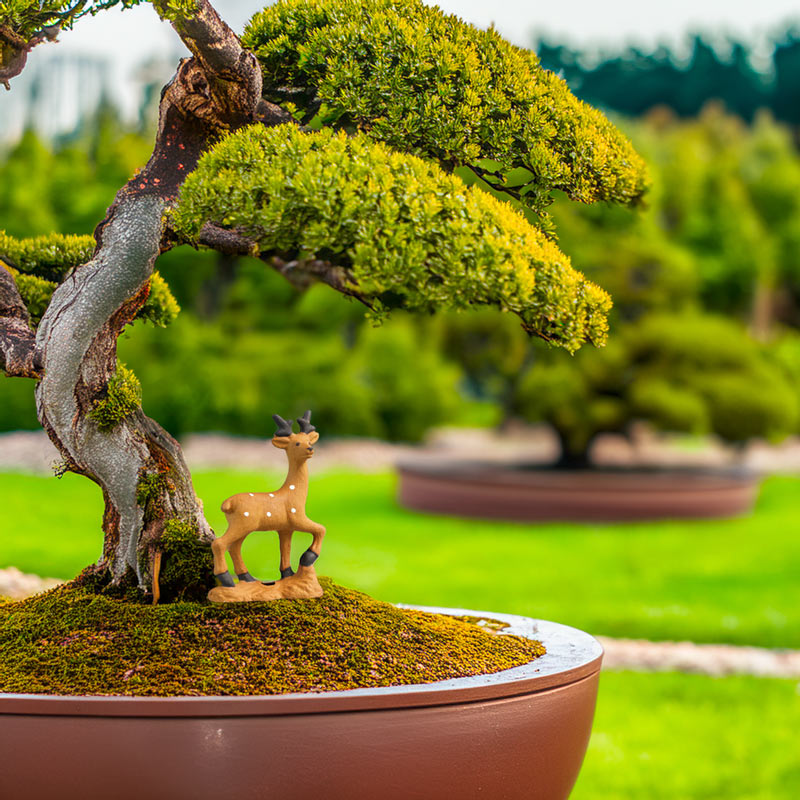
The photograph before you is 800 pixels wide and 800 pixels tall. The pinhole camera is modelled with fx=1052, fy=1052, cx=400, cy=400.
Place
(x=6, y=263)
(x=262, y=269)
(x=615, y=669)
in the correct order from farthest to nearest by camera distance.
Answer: (x=262, y=269) < (x=615, y=669) < (x=6, y=263)

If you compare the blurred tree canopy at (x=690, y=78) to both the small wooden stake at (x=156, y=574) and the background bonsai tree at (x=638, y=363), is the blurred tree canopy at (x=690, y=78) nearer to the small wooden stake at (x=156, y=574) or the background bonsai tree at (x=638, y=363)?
the background bonsai tree at (x=638, y=363)

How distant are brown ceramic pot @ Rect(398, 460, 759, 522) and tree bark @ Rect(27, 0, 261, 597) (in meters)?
6.48

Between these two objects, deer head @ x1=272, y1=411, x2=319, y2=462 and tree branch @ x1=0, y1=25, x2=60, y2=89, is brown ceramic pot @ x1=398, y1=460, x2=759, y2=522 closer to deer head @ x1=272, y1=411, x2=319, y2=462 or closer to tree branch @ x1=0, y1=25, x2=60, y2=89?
deer head @ x1=272, y1=411, x2=319, y2=462

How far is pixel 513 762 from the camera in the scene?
2.12m

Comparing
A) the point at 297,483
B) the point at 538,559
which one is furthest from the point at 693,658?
the point at 297,483

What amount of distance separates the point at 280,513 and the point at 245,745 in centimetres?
61

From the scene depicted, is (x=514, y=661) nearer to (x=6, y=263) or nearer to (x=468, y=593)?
(x=6, y=263)

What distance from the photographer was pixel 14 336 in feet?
8.52

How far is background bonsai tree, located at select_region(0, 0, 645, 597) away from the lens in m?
2.22

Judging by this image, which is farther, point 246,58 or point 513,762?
point 246,58

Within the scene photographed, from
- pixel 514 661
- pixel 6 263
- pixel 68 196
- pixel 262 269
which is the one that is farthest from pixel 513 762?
pixel 68 196

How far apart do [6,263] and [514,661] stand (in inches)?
72.4

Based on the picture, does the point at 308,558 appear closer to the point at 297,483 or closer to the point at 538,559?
the point at 297,483

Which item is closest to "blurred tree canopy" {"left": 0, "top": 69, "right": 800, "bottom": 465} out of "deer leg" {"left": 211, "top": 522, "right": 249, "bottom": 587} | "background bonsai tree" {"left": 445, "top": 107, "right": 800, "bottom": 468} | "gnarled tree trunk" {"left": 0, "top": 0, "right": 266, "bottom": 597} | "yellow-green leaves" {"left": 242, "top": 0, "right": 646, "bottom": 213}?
"background bonsai tree" {"left": 445, "top": 107, "right": 800, "bottom": 468}
